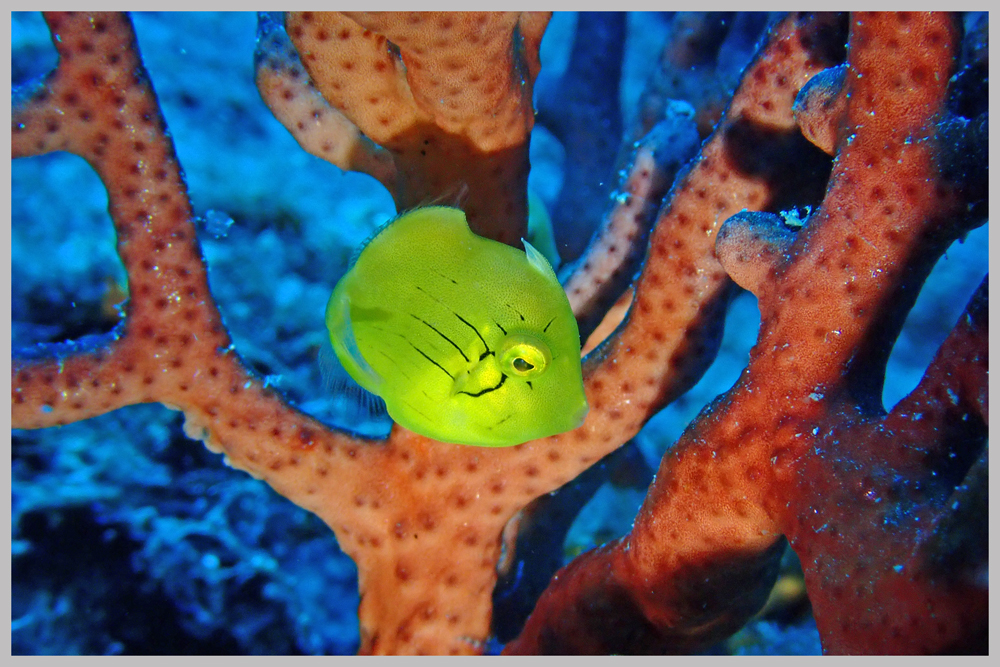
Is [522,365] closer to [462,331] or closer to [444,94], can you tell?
[462,331]

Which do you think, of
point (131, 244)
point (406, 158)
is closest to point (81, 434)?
point (131, 244)

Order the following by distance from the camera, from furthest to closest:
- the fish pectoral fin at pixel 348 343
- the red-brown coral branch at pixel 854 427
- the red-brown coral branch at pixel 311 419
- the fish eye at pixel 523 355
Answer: the red-brown coral branch at pixel 311 419
the fish pectoral fin at pixel 348 343
the fish eye at pixel 523 355
the red-brown coral branch at pixel 854 427

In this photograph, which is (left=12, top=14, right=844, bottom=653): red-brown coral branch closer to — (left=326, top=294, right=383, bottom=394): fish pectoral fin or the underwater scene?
the underwater scene

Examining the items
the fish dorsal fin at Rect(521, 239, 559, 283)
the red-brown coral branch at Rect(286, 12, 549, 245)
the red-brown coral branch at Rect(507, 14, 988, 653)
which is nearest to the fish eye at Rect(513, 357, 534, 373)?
the fish dorsal fin at Rect(521, 239, 559, 283)

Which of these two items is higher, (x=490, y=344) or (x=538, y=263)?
(x=538, y=263)

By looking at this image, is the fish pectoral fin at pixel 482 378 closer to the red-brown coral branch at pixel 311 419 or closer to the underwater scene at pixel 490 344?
the underwater scene at pixel 490 344

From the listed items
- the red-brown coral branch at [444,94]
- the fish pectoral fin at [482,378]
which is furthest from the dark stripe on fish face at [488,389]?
the red-brown coral branch at [444,94]

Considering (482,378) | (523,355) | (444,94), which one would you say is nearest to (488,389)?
(482,378)
